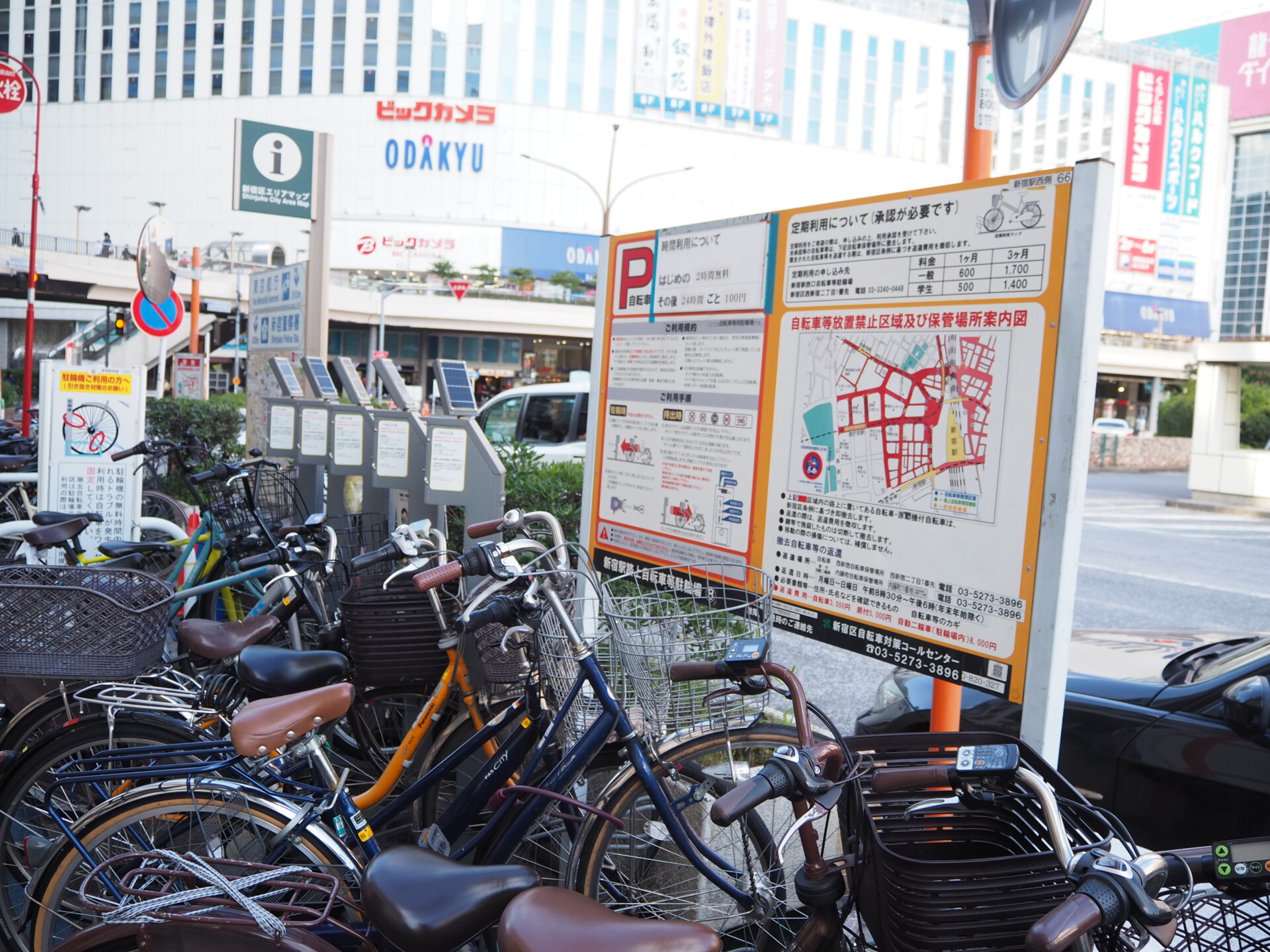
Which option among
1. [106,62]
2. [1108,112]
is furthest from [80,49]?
[1108,112]

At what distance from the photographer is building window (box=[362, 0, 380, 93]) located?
49906mm

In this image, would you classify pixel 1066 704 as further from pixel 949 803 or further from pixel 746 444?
pixel 949 803

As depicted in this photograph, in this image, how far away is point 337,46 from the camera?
50.5 m

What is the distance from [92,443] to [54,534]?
9.08ft

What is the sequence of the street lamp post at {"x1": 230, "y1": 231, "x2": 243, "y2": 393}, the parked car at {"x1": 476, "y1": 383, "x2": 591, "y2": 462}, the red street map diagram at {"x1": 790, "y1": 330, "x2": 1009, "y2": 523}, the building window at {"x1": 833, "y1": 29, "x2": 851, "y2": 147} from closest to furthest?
the red street map diagram at {"x1": 790, "y1": 330, "x2": 1009, "y2": 523} < the parked car at {"x1": 476, "y1": 383, "x2": 591, "y2": 462} < the street lamp post at {"x1": 230, "y1": 231, "x2": 243, "y2": 393} < the building window at {"x1": 833, "y1": 29, "x2": 851, "y2": 147}

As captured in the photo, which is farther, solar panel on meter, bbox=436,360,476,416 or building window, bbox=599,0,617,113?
building window, bbox=599,0,617,113

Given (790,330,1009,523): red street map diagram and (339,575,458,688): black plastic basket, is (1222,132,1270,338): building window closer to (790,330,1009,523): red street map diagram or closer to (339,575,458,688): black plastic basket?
(790,330,1009,523): red street map diagram

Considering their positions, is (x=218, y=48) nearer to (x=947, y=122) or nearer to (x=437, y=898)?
(x=947, y=122)

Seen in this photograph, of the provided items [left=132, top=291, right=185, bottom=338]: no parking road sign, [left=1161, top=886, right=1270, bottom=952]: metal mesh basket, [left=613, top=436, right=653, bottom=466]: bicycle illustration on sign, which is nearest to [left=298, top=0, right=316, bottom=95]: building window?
[left=132, top=291, right=185, bottom=338]: no parking road sign

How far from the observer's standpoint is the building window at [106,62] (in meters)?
52.8

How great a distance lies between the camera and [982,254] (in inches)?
100

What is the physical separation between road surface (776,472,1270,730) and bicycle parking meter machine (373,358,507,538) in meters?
1.93

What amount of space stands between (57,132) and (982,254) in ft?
211

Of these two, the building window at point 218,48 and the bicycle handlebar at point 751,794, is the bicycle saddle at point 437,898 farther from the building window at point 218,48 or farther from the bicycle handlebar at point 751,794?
the building window at point 218,48
